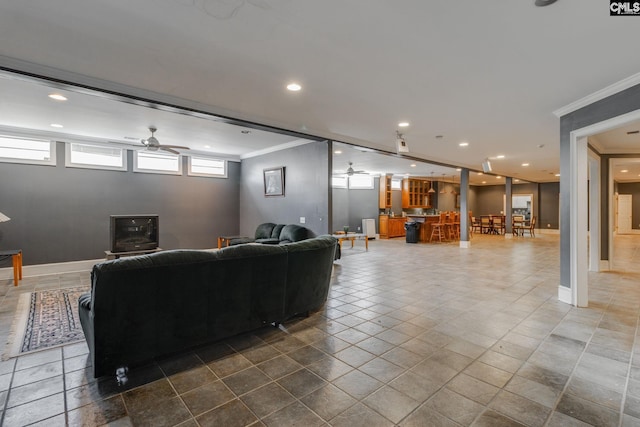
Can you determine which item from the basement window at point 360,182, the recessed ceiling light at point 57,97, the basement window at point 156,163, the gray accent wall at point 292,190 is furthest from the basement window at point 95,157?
the basement window at point 360,182

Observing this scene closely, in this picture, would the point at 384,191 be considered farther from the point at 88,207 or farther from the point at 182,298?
the point at 182,298

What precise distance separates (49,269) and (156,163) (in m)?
3.02

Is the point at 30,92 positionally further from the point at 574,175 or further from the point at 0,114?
the point at 574,175

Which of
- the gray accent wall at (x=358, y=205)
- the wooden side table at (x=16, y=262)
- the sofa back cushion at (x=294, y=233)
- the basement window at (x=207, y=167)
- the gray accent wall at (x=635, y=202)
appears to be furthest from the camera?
the gray accent wall at (x=635, y=202)

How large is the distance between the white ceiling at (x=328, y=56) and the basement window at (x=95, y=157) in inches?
51.4

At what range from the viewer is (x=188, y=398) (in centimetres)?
200

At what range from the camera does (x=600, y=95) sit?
11.4ft

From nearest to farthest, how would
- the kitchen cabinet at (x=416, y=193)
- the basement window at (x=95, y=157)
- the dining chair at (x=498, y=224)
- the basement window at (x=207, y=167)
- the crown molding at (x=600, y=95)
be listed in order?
the crown molding at (x=600, y=95) < the basement window at (x=95, y=157) < the basement window at (x=207, y=167) < the dining chair at (x=498, y=224) < the kitchen cabinet at (x=416, y=193)

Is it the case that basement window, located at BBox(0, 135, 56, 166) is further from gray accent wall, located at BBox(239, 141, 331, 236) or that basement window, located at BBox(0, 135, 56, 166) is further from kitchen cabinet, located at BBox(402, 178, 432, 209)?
kitchen cabinet, located at BBox(402, 178, 432, 209)

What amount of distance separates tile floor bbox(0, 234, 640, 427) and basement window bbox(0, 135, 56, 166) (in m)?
3.10

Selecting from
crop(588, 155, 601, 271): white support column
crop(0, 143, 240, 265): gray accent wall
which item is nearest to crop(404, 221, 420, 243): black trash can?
crop(588, 155, 601, 271): white support column

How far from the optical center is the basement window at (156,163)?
6.95 metres

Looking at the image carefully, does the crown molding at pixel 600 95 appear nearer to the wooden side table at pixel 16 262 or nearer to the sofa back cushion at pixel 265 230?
the sofa back cushion at pixel 265 230

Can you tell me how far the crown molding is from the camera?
3.11 meters
